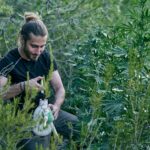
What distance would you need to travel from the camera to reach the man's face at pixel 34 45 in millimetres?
4828

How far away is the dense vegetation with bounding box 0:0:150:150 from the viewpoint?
3635 mm

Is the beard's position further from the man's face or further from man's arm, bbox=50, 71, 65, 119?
man's arm, bbox=50, 71, 65, 119

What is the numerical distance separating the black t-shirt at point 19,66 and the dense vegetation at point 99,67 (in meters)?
0.40

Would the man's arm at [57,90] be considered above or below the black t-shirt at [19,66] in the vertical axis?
below

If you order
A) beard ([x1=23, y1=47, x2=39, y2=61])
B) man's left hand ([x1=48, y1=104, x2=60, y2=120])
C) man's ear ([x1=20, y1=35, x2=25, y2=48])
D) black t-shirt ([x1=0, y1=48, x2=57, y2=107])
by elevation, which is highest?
man's ear ([x1=20, y1=35, x2=25, y2=48])

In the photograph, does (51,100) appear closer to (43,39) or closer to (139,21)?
(43,39)

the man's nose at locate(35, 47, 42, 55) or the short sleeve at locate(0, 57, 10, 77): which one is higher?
the man's nose at locate(35, 47, 42, 55)

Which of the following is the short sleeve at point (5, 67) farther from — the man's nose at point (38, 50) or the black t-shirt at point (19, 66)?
the man's nose at point (38, 50)

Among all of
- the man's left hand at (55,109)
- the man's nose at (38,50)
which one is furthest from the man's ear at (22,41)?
the man's left hand at (55,109)

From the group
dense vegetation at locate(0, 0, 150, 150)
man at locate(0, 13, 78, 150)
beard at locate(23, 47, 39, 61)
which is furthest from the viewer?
beard at locate(23, 47, 39, 61)

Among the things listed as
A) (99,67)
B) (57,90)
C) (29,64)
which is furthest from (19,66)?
(99,67)

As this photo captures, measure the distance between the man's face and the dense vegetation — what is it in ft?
1.58

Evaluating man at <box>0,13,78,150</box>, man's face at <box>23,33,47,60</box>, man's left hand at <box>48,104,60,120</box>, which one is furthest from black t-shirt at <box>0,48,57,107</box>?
man's left hand at <box>48,104,60,120</box>

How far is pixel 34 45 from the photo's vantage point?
4.84 metres
